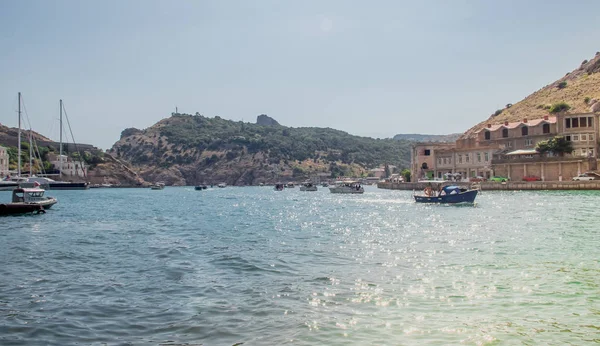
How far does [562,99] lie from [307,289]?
113628mm

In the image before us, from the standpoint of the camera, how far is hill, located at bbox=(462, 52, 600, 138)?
10212 cm

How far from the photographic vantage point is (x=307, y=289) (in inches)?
563

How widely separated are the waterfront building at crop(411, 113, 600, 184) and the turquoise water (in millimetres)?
58189

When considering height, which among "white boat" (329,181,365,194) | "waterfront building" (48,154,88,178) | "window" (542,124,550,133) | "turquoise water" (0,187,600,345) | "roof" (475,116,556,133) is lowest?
"turquoise water" (0,187,600,345)

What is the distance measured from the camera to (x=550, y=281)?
580 inches

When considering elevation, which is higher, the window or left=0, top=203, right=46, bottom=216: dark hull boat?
the window

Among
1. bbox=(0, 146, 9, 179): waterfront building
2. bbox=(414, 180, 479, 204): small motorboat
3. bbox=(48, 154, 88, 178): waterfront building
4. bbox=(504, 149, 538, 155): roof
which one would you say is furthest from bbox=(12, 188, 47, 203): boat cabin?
bbox=(48, 154, 88, 178): waterfront building

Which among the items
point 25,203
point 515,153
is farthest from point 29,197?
point 515,153

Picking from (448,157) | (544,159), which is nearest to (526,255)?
(544,159)

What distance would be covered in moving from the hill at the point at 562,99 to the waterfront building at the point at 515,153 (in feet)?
34.7

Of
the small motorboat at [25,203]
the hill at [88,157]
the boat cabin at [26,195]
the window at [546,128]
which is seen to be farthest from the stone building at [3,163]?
the window at [546,128]

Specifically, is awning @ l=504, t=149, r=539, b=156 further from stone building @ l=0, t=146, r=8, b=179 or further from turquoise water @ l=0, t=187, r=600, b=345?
stone building @ l=0, t=146, r=8, b=179

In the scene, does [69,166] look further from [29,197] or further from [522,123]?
[522,123]

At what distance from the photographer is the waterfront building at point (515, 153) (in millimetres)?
79812
